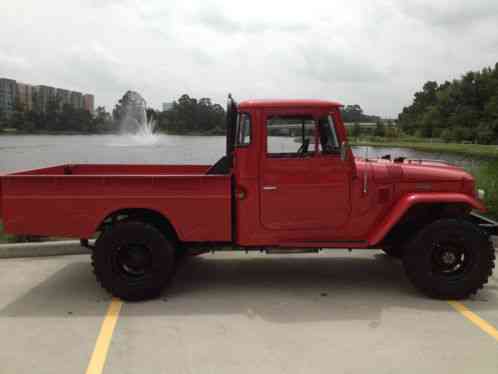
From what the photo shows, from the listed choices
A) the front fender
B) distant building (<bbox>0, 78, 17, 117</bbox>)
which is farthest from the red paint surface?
distant building (<bbox>0, 78, 17, 117</bbox>)

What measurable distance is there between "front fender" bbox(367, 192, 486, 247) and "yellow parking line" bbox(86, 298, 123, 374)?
2716mm

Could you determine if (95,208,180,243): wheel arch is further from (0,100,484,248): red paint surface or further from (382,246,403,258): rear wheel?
(382,246,403,258): rear wheel

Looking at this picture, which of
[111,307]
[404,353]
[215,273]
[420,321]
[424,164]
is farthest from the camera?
[215,273]

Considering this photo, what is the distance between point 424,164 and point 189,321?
3.11m

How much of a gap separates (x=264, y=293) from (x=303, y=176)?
137 centimetres

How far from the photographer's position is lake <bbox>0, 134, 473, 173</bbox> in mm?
21953

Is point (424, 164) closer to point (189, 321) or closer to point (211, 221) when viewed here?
point (211, 221)

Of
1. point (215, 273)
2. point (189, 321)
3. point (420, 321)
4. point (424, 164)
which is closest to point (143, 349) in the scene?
point (189, 321)

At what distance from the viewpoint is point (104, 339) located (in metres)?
4.14

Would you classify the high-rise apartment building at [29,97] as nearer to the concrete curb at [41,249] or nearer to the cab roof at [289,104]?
the concrete curb at [41,249]

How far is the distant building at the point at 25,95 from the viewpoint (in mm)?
54812

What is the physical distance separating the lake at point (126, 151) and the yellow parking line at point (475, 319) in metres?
1.99

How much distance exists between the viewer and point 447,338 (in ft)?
13.6

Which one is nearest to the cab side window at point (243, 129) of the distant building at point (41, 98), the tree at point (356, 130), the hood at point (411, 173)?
the hood at point (411, 173)
